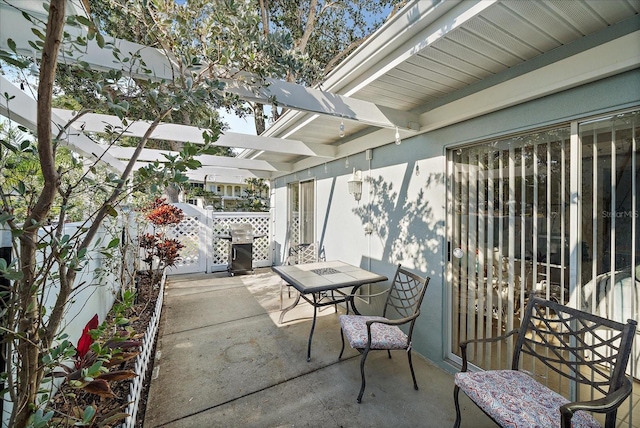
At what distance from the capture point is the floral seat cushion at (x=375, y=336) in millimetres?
2654

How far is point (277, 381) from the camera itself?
9.19 ft

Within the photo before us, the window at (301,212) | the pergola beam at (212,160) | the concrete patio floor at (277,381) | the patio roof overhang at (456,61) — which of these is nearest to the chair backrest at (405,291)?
the concrete patio floor at (277,381)

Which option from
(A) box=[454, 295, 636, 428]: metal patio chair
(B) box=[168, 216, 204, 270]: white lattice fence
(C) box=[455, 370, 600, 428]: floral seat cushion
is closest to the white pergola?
(A) box=[454, 295, 636, 428]: metal patio chair

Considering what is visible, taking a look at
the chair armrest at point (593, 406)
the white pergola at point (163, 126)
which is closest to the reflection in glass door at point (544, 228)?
the chair armrest at point (593, 406)

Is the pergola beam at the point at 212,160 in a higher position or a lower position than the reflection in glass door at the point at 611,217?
higher

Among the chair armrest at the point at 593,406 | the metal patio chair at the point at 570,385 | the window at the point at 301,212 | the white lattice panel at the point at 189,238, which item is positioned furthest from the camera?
the white lattice panel at the point at 189,238

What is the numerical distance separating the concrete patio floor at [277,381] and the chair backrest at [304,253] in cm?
154

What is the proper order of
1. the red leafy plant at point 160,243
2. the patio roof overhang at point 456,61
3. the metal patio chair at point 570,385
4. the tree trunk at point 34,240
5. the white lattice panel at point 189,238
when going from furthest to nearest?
the white lattice panel at point 189,238, the red leafy plant at point 160,243, the patio roof overhang at point 456,61, the metal patio chair at point 570,385, the tree trunk at point 34,240

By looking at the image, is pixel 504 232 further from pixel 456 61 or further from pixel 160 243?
pixel 160 243

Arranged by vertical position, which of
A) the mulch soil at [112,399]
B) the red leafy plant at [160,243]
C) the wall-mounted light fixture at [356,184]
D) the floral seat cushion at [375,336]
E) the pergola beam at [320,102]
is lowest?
the mulch soil at [112,399]

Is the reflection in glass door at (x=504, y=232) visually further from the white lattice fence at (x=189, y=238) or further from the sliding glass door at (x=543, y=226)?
the white lattice fence at (x=189, y=238)

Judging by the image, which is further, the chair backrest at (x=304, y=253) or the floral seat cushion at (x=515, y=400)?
the chair backrest at (x=304, y=253)

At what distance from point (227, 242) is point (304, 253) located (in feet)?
9.95

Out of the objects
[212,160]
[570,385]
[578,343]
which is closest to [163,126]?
[212,160]
